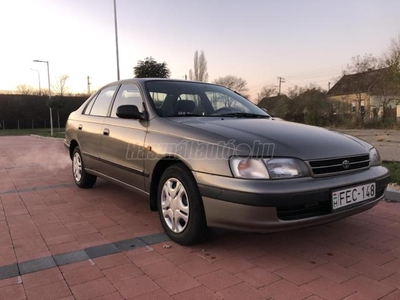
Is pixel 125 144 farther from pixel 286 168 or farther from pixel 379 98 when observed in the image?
pixel 379 98

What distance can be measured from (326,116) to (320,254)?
24.5 metres

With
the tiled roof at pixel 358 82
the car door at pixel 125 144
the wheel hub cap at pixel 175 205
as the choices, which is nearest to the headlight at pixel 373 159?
the wheel hub cap at pixel 175 205

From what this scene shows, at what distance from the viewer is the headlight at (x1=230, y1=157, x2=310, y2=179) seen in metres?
2.48

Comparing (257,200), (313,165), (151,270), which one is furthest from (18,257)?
(313,165)

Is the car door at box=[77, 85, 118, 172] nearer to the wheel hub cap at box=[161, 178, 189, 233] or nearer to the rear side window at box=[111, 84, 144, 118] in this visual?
the rear side window at box=[111, 84, 144, 118]

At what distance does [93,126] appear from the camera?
4.59 m

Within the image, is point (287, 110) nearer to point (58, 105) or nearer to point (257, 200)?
point (58, 105)

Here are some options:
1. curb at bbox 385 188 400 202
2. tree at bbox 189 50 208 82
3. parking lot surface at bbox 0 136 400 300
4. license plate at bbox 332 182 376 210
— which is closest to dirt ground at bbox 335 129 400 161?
curb at bbox 385 188 400 202

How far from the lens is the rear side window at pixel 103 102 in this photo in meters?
4.48

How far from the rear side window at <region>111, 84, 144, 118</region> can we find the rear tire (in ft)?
4.29

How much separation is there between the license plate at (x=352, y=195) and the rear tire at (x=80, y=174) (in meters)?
3.67

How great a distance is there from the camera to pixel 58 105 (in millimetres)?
25688

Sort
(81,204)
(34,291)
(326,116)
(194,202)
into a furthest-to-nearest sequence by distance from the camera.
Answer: (326,116)
(81,204)
(194,202)
(34,291)

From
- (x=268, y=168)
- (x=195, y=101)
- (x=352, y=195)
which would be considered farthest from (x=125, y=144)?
(x=352, y=195)
